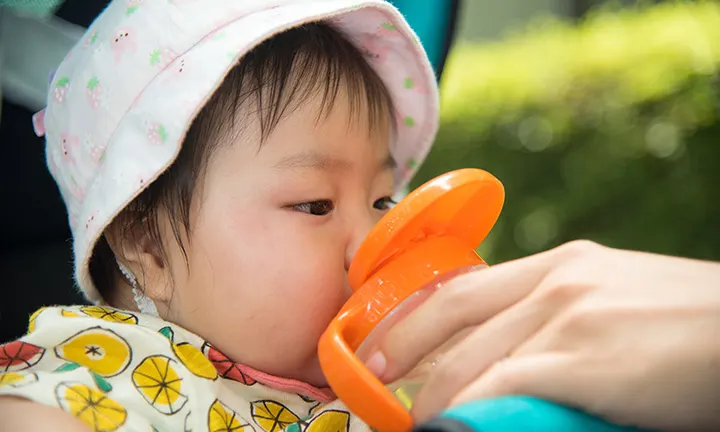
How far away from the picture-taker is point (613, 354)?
485 millimetres

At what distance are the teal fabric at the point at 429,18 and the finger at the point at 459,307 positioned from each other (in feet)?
2.03

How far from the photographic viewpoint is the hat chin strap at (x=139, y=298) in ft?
3.07

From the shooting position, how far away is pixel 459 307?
23.5 inches

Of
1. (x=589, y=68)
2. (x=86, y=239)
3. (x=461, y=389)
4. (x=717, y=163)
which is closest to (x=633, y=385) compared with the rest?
(x=461, y=389)

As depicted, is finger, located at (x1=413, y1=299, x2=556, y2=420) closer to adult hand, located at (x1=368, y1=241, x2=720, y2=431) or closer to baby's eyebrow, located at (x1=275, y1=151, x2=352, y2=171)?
adult hand, located at (x1=368, y1=241, x2=720, y2=431)

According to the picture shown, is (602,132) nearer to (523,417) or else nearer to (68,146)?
(68,146)

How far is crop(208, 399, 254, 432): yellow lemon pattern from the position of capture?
78 cm

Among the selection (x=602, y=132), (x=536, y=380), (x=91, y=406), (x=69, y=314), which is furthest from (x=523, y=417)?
(x=602, y=132)

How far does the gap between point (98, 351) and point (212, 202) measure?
201 millimetres

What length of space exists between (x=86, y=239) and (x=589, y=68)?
1.72 meters

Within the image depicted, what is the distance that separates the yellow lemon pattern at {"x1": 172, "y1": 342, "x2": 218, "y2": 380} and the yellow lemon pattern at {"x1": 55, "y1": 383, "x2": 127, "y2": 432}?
0.33 feet

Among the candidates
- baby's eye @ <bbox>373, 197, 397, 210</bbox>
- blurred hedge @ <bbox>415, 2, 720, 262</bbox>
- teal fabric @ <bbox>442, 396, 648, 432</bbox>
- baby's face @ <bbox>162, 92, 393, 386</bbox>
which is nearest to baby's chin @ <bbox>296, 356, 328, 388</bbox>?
baby's face @ <bbox>162, 92, 393, 386</bbox>

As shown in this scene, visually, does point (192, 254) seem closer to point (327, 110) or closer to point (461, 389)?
point (327, 110)

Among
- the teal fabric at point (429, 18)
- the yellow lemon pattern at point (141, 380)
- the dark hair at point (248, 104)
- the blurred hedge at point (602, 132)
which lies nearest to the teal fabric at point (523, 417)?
the yellow lemon pattern at point (141, 380)
